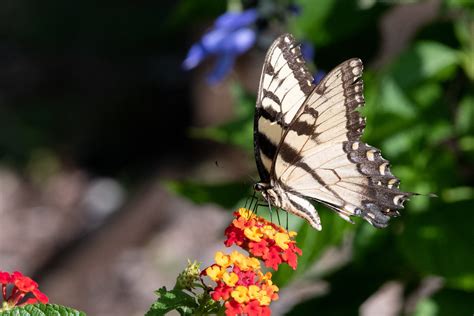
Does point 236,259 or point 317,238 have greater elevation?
point 317,238

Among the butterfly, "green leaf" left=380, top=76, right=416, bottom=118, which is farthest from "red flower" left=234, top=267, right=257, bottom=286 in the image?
"green leaf" left=380, top=76, right=416, bottom=118

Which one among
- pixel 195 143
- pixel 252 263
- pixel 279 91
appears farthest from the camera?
pixel 195 143

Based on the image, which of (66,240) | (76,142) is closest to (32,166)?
(76,142)

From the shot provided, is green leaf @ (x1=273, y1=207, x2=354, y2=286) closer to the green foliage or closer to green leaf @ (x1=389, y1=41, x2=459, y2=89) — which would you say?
green leaf @ (x1=389, y1=41, x2=459, y2=89)

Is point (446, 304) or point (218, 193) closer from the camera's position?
point (446, 304)

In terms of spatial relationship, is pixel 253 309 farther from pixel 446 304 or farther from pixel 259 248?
pixel 446 304

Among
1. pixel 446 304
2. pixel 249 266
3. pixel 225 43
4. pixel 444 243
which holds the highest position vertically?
pixel 225 43

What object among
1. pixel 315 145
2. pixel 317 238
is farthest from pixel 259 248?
pixel 317 238
